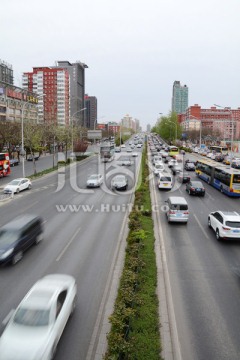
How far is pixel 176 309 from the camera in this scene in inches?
450

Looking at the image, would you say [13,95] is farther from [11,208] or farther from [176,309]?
[176,309]

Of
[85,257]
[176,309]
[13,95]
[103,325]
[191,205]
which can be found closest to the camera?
[103,325]

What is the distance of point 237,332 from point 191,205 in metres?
19.0

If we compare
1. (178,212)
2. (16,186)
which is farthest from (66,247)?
(16,186)

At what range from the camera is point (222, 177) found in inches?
1406

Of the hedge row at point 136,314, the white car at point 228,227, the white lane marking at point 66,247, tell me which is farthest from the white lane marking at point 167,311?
the white lane marking at point 66,247

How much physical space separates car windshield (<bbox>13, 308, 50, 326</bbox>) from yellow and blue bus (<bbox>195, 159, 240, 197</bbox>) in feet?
88.9

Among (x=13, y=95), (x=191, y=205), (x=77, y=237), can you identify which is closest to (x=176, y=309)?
(x=77, y=237)

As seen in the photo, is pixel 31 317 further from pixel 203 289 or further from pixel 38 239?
pixel 38 239

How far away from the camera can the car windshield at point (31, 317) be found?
9.06 metres

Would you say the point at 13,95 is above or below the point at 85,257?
above

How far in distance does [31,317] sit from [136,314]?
10.8 ft

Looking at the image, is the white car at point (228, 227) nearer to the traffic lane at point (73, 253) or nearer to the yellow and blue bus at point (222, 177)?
the traffic lane at point (73, 253)

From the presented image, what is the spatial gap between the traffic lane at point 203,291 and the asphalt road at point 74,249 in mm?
3009
